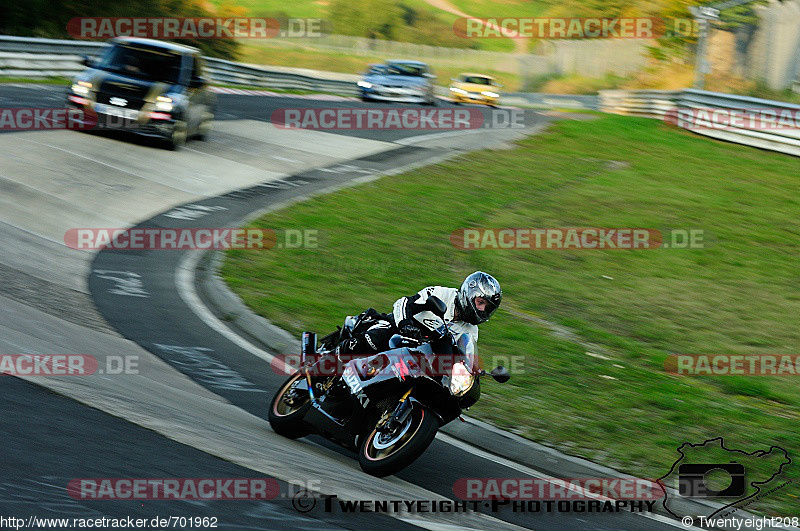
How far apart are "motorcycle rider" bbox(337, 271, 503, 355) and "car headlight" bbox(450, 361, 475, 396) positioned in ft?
0.97

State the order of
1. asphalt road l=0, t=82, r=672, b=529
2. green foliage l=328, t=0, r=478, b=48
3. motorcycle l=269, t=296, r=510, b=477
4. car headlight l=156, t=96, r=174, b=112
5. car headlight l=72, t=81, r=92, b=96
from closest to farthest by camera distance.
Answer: asphalt road l=0, t=82, r=672, b=529 → motorcycle l=269, t=296, r=510, b=477 → car headlight l=72, t=81, r=92, b=96 → car headlight l=156, t=96, r=174, b=112 → green foliage l=328, t=0, r=478, b=48

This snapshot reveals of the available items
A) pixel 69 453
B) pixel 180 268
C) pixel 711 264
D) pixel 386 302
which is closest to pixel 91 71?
pixel 180 268

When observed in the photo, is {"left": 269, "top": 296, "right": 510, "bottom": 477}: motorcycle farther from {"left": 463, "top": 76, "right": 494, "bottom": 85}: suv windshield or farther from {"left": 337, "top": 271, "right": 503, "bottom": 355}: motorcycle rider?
{"left": 463, "top": 76, "right": 494, "bottom": 85}: suv windshield

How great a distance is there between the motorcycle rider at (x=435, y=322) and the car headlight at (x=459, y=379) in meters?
0.30

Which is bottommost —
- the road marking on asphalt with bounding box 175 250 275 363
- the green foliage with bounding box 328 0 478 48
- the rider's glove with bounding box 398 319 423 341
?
the road marking on asphalt with bounding box 175 250 275 363

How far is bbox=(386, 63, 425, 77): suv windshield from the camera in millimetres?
32344

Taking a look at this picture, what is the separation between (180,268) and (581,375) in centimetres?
555

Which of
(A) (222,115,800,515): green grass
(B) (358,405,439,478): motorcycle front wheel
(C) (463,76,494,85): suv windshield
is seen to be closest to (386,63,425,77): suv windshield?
(C) (463,76,494,85): suv windshield

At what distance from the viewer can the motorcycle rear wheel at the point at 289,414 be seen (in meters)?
7.04

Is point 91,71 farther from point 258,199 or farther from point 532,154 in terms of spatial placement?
point 532,154

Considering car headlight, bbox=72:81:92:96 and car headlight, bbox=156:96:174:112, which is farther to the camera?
car headlight, bbox=156:96:174:112

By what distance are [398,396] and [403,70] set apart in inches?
1067

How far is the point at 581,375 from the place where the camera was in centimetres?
954

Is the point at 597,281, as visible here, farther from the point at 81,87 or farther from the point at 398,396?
the point at 81,87
